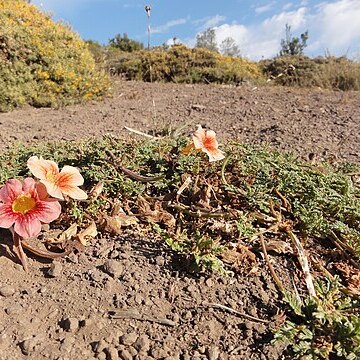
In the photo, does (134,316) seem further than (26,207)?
No

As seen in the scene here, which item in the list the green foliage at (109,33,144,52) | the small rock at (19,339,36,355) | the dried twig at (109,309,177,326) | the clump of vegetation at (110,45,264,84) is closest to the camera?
the small rock at (19,339,36,355)

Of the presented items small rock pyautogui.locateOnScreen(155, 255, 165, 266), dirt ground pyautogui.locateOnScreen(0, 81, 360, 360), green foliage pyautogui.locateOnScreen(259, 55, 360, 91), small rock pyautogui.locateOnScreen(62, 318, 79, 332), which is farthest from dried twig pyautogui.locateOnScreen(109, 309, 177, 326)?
green foliage pyautogui.locateOnScreen(259, 55, 360, 91)

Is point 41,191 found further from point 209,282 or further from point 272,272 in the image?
point 272,272

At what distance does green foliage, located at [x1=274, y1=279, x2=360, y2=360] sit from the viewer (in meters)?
1.44

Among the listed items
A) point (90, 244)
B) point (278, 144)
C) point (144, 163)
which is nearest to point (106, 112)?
point (278, 144)

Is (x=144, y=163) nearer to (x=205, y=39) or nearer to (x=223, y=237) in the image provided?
(x=223, y=237)

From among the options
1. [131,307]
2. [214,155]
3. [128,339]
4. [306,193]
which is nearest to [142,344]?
[128,339]

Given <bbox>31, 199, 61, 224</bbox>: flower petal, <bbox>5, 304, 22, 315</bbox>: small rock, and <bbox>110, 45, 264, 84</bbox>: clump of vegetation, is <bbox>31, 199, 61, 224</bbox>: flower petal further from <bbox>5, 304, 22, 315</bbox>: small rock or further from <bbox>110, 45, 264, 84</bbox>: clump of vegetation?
<bbox>110, 45, 264, 84</bbox>: clump of vegetation

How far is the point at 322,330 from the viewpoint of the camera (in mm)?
1509

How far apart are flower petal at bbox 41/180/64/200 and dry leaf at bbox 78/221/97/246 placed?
0.25m

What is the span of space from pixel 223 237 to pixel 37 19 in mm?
6739

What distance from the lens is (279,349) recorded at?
147 centimetres

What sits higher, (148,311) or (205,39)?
(205,39)

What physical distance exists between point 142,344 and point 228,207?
765mm
